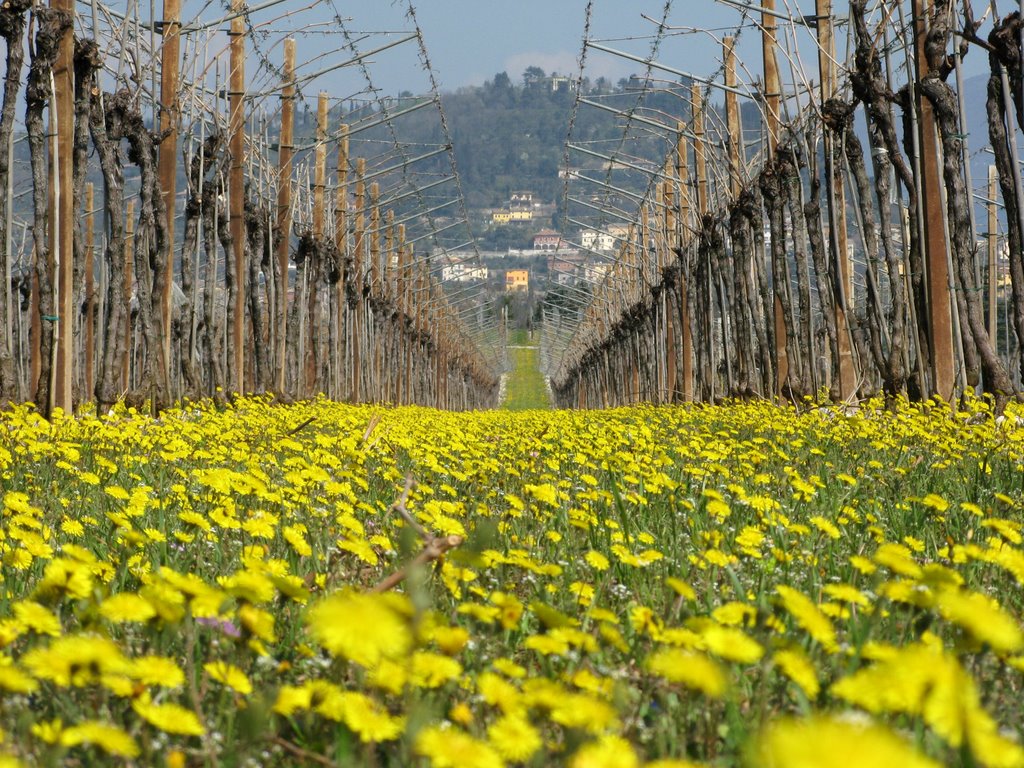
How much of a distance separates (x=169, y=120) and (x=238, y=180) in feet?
13.4

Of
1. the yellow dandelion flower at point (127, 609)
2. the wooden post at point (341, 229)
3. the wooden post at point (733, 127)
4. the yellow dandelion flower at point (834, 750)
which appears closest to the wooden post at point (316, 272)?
the wooden post at point (341, 229)

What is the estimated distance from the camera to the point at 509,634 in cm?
218

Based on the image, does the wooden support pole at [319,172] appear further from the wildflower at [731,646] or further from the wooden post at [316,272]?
the wildflower at [731,646]

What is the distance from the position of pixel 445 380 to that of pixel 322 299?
35.2 metres

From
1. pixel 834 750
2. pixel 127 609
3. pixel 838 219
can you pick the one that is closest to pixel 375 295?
pixel 838 219

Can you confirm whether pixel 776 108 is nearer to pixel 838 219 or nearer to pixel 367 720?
pixel 838 219

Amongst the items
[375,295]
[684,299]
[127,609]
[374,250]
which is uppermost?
[374,250]

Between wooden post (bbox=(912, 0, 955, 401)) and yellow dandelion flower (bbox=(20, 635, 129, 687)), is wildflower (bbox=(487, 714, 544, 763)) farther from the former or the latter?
wooden post (bbox=(912, 0, 955, 401))

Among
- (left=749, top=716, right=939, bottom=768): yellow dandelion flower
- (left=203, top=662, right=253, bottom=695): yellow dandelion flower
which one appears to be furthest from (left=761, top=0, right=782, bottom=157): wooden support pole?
(left=749, top=716, right=939, bottom=768): yellow dandelion flower

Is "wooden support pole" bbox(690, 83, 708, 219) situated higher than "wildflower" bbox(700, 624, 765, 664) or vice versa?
"wooden support pole" bbox(690, 83, 708, 219)

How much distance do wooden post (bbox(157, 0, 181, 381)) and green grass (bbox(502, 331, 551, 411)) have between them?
80585 millimetres

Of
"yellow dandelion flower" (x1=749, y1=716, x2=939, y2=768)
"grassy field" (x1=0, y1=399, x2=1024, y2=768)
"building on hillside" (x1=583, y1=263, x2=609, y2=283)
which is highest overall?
"building on hillside" (x1=583, y1=263, x2=609, y2=283)

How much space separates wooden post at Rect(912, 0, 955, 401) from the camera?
9.41 m

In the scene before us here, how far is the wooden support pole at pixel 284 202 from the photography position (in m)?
18.9
